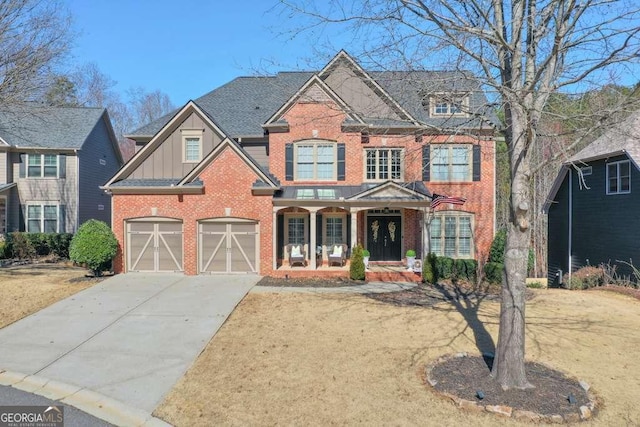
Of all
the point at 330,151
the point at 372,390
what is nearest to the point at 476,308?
the point at 372,390

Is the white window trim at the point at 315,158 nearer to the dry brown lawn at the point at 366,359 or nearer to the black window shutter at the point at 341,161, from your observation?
the black window shutter at the point at 341,161

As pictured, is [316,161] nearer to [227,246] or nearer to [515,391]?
[227,246]

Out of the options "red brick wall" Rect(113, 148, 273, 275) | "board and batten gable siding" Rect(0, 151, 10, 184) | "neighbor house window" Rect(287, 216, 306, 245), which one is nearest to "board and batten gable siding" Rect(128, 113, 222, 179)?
"red brick wall" Rect(113, 148, 273, 275)

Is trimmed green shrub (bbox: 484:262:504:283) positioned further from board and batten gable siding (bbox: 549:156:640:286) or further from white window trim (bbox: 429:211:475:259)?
board and batten gable siding (bbox: 549:156:640:286)

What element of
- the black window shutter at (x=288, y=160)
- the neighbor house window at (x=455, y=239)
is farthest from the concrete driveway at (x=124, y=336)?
the neighbor house window at (x=455, y=239)

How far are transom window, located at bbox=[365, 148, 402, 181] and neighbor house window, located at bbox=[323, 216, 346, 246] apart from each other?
2.30 meters

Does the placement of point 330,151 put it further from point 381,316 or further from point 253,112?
point 381,316

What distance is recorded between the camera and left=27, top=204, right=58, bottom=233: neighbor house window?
2195cm

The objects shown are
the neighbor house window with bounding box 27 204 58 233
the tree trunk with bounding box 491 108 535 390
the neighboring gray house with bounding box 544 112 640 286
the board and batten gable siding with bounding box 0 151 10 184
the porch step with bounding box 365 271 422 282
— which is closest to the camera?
the tree trunk with bounding box 491 108 535 390

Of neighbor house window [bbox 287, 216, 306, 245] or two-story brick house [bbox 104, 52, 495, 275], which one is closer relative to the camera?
two-story brick house [bbox 104, 52, 495, 275]

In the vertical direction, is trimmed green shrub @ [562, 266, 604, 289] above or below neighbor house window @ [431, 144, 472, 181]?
below

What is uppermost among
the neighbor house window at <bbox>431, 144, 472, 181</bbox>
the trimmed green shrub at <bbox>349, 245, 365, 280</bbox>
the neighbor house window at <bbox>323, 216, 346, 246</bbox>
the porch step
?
the neighbor house window at <bbox>431, 144, 472, 181</bbox>

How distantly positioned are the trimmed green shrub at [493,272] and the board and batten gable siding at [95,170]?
2168 cm

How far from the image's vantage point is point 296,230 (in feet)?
56.5
